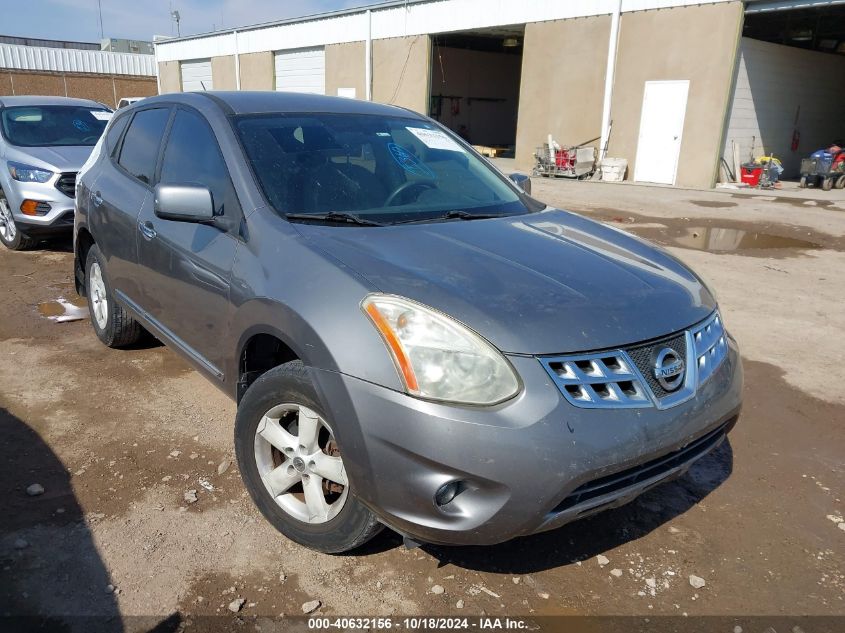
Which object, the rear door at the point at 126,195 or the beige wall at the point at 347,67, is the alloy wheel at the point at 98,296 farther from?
the beige wall at the point at 347,67

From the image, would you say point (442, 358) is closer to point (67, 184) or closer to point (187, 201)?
point (187, 201)

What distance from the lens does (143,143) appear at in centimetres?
393

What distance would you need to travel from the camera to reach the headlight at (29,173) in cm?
709

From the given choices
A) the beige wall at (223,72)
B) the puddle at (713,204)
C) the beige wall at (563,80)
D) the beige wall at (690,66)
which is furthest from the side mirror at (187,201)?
the beige wall at (223,72)

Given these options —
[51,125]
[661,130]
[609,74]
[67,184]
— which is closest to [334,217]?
[67,184]

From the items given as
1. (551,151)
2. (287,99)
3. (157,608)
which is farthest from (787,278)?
(551,151)

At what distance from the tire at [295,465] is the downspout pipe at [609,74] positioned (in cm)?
1705

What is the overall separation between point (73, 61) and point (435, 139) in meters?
43.7

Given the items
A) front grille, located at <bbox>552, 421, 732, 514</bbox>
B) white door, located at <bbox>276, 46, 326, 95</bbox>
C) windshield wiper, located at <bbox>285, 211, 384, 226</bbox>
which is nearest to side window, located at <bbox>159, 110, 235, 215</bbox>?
windshield wiper, located at <bbox>285, 211, 384, 226</bbox>

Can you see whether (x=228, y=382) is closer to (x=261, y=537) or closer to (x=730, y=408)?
(x=261, y=537)

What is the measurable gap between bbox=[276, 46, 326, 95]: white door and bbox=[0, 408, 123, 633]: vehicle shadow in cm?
2409

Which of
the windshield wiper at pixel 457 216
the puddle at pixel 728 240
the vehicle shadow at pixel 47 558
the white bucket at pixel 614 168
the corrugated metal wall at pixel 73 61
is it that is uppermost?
the corrugated metal wall at pixel 73 61

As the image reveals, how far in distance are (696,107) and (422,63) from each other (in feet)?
31.3

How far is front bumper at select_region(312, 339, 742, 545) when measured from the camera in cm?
199
